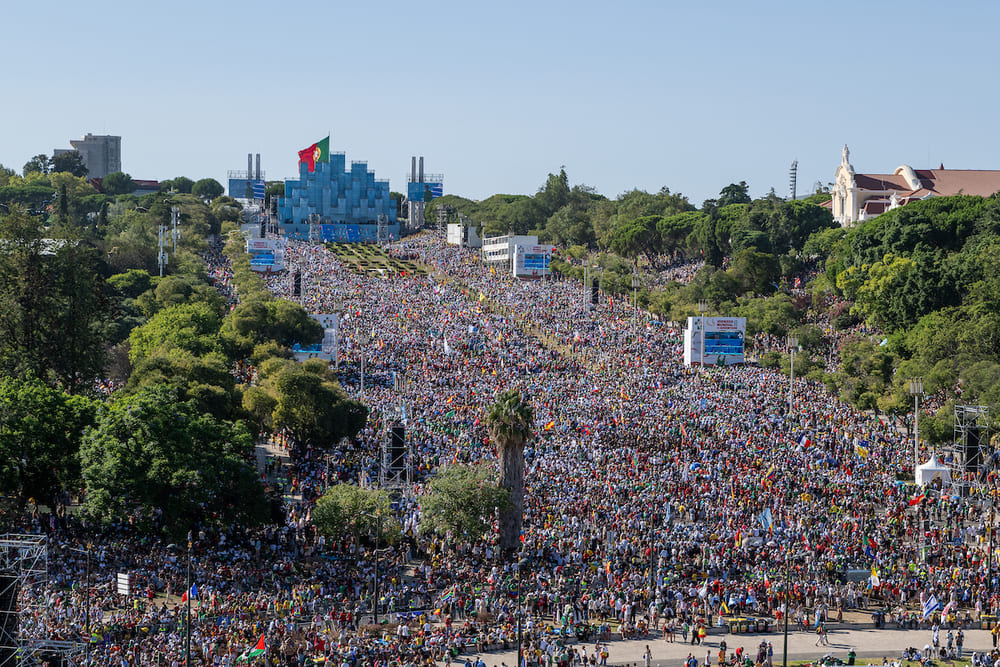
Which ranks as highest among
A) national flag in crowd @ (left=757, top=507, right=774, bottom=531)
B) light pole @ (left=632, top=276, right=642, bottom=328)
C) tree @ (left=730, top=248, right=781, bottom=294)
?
tree @ (left=730, top=248, right=781, bottom=294)

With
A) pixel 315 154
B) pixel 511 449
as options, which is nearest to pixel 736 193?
pixel 315 154

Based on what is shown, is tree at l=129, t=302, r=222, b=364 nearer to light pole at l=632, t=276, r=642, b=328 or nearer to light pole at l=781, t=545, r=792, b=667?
light pole at l=632, t=276, r=642, b=328

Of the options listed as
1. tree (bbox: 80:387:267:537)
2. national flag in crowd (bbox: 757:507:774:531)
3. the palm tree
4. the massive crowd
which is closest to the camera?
the massive crowd

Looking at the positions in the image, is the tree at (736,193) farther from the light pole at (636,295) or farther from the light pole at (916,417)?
the light pole at (916,417)

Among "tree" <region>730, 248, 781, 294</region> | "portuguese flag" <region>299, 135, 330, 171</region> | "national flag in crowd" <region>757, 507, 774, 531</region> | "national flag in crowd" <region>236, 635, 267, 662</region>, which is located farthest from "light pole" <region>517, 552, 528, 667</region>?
"portuguese flag" <region>299, 135, 330, 171</region>

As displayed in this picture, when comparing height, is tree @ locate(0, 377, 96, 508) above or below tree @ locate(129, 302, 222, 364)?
below

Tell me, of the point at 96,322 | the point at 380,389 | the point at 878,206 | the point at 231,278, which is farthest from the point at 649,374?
the point at 878,206

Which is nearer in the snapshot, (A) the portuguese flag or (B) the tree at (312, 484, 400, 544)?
(B) the tree at (312, 484, 400, 544)

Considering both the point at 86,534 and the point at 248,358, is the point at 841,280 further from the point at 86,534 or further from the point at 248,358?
the point at 86,534
